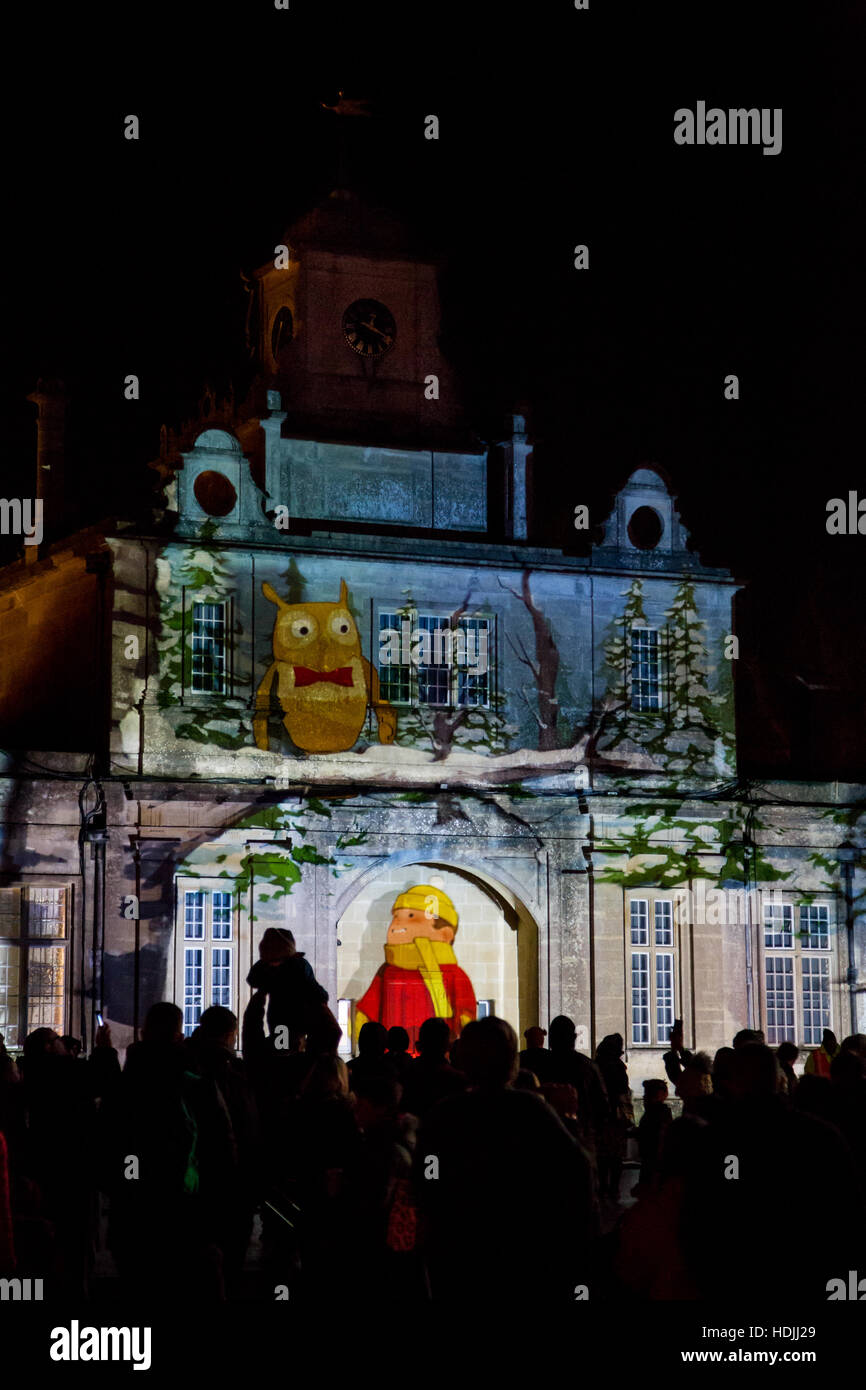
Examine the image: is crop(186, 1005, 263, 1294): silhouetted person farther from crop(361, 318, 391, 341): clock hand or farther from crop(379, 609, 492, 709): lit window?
crop(361, 318, 391, 341): clock hand

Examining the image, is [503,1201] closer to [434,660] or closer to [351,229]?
[434,660]

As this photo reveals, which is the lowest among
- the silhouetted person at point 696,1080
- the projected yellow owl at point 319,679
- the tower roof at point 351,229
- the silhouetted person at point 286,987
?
the silhouetted person at point 696,1080

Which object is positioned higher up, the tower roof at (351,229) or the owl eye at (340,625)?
the tower roof at (351,229)

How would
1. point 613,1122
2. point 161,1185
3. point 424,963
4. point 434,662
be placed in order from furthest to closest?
point 434,662
point 424,963
point 613,1122
point 161,1185

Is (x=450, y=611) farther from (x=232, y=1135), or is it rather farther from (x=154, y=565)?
(x=232, y=1135)

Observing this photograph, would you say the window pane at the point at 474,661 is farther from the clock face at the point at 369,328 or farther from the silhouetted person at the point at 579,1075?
the silhouetted person at the point at 579,1075

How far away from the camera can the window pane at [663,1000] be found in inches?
1447

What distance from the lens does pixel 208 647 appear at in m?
34.7

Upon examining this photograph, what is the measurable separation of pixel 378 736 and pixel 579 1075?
53.0 feet

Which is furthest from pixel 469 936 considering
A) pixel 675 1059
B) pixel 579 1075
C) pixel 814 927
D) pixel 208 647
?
pixel 579 1075

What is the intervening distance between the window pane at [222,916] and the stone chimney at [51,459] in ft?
24.2

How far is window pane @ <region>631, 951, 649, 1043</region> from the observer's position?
36.6m

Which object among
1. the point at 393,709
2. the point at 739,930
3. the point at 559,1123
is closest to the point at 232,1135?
the point at 559,1123
